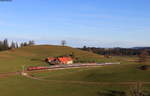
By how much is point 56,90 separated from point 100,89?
878cm

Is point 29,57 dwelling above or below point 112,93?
above

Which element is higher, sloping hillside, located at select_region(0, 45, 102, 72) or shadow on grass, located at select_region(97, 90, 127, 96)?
sloping hillside, located at select_region(0, 45, 102, 72)

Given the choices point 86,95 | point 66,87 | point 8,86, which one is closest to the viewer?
point 86,95

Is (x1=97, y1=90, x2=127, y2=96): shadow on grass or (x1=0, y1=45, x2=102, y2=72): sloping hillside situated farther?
(x1=0, y1=45, x2=102, y2=72): sloping hillside

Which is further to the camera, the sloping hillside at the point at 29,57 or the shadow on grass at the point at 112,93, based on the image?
the sloping hillside at the point at 29,57

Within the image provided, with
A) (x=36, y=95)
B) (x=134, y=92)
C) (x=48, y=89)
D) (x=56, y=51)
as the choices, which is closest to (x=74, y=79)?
(x=48, y=89)

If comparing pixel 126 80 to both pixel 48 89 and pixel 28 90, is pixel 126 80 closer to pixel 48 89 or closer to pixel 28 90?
pixel 48 89

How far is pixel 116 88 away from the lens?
50.9m

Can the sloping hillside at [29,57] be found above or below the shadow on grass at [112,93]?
above

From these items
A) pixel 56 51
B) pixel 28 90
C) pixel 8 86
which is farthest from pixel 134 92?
pixel 56 51

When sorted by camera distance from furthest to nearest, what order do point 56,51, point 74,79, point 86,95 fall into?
point 56,51 → point 74,79 → point 86,95

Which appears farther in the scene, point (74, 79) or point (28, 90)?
point (74, 79)

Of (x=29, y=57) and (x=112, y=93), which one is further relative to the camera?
(x=29, y=57)

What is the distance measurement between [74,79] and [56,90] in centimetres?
1437
